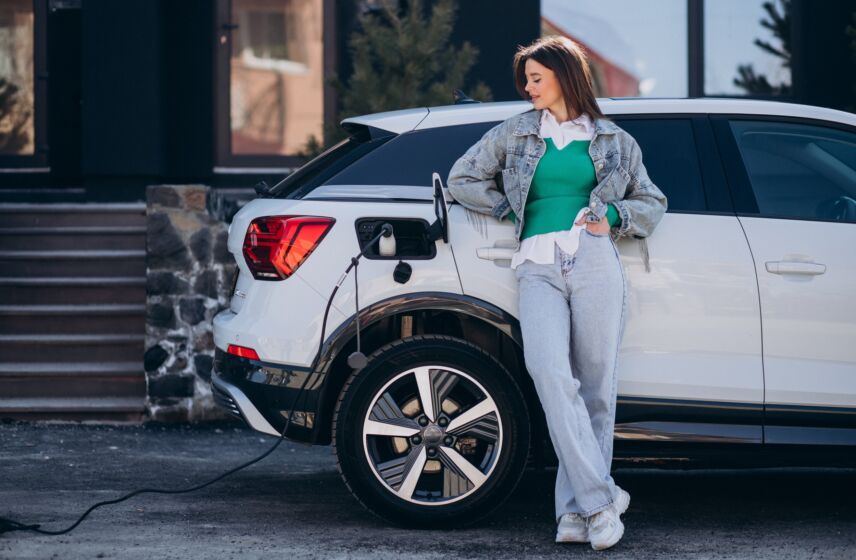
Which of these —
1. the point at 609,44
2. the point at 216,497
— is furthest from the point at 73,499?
the point at 609,44

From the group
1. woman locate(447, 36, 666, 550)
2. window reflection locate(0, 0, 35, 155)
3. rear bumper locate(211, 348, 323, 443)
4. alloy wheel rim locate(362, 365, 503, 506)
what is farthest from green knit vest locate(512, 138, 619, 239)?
window reflection locate(0, 0, 35, 155)

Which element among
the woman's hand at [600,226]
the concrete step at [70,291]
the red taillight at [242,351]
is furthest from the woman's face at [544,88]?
the concrete step at [70,291]

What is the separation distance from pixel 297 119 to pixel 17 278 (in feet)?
10.8

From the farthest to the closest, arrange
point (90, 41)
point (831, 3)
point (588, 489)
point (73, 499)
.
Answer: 1. point (831, 3)
2. point (90, 41)
3. point (73, 499)
4. point (588, 489)

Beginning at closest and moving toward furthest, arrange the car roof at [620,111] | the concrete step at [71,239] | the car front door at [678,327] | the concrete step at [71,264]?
the car front door at [678,327], the car roof at [620,111], the concrete step at [71,264], the concrete step at [71,239]

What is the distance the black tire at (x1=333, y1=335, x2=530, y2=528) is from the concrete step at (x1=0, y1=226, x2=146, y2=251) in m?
5.05

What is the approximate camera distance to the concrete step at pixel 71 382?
863 cm

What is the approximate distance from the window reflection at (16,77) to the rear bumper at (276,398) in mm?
7115

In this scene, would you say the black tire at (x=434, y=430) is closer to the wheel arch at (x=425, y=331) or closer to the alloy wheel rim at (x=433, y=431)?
the alloy wheel rim at (x=433, y=431)

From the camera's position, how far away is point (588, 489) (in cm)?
518

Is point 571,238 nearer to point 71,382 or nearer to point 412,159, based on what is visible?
point 412,159

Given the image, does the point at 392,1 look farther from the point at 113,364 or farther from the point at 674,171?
the point at 674,171

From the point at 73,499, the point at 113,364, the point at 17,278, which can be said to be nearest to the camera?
the point at 73,499

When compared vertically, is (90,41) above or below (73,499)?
above
